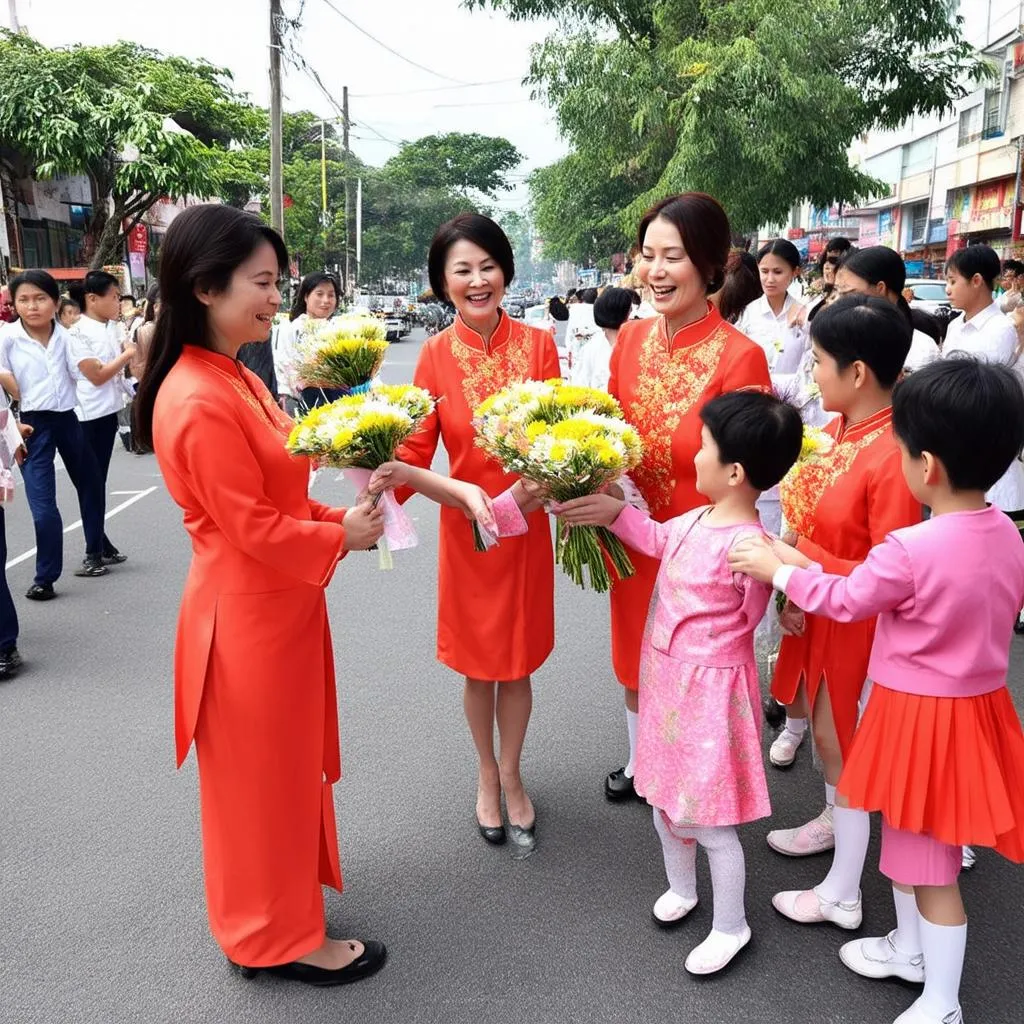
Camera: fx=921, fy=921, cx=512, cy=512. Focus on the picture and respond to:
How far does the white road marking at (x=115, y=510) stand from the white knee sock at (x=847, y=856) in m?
5.08

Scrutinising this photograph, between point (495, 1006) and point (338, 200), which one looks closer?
point (495, 1006)

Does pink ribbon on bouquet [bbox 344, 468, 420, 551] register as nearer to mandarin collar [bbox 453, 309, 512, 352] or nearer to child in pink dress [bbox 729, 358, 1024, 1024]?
mandarin collar [bbox 453, 309, 512, 352]

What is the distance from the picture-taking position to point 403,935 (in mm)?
2488

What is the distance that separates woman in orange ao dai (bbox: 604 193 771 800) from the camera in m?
2.51

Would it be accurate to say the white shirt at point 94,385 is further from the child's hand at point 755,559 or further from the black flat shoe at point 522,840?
the child's hand at point 755,559

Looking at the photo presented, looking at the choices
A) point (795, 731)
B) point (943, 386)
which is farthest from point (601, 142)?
point (943, 386)

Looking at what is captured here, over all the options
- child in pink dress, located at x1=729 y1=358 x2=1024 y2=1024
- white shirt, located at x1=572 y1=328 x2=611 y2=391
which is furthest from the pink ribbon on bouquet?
white shirt, located at x1=572 y1=328 x2=611 y2=391

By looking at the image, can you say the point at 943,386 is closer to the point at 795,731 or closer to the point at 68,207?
the point at 795,731

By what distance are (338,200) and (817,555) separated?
41.9 meters

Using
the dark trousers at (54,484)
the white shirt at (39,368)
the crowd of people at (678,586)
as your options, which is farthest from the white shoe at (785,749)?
the white shirt at (39,368)

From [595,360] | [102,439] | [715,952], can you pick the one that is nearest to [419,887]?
[715,952]

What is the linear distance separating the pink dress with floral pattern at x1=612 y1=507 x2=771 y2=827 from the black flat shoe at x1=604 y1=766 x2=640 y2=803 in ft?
2.78

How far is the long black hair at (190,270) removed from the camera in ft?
6.43

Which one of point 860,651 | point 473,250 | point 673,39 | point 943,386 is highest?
point 673,39
